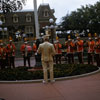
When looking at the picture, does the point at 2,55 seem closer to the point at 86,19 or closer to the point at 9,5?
the point at 9,5

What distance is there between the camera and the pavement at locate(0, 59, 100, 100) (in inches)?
290

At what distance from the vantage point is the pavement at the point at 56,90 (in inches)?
290

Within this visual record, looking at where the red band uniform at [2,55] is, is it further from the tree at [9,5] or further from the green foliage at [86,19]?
the green foliage at [86,19]

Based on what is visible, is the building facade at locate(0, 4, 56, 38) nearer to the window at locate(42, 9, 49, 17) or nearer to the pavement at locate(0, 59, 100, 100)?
the window at locate(42, 9, 49, 17)

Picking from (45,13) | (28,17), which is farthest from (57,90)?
(45,13)

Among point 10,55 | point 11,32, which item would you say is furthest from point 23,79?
point 11,32

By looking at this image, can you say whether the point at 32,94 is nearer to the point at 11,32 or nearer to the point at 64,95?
the point at 64,95

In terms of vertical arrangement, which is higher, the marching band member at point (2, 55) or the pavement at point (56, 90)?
the marching band member at point (2, 55)

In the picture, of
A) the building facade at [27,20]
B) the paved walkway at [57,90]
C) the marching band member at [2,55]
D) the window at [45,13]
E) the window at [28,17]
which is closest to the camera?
the paved walkway at [57,90]

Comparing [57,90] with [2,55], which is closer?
[57,90]

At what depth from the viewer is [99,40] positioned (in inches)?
557

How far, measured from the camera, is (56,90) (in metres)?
8.38

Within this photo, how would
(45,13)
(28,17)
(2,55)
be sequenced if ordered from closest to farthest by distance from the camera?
(2,55) → (28,17) → (45,13)

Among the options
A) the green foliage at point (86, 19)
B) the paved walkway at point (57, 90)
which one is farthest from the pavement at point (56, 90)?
the green foliage at point (86, 19)
